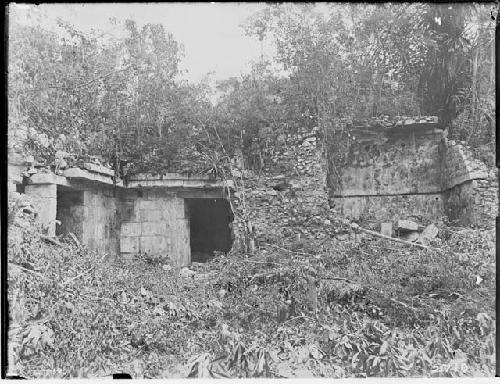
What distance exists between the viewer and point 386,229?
527 cm

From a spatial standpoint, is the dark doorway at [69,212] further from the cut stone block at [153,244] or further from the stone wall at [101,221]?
the cut stone block at [153,244]

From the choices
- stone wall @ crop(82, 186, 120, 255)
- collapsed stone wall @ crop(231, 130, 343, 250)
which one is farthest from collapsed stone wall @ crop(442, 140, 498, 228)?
stone wall @ crop(82, 186, 120, 255)

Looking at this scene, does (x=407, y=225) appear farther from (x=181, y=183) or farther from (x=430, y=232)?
(x=181, y=183)

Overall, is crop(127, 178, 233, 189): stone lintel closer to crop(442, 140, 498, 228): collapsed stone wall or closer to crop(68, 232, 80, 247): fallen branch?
crop(68, 232, 80, 247): fallen branch

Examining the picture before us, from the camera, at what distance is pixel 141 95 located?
17.8 ft

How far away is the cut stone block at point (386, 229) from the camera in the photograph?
5250 millimetres

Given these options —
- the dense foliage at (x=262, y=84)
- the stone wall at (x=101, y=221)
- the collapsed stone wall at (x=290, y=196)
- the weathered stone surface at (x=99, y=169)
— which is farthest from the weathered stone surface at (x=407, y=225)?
the weathered stone surface at (x=99, y=169)

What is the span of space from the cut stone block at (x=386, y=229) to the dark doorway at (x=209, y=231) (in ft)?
5.13

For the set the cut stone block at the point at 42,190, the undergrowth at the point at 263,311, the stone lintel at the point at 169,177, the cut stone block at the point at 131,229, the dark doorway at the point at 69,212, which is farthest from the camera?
the stone lintel at the point at 169,177

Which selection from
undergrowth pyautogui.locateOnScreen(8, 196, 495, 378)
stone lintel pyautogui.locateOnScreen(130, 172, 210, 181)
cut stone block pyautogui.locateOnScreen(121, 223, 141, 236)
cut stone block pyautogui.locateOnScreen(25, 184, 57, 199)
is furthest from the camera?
stone lintel pyautogui.locateOnScreen(130, 172, 210, 181)

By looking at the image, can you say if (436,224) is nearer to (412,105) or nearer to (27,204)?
(412,105)

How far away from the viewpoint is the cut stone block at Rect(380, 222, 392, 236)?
525 centimetres

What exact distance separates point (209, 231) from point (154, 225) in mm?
606

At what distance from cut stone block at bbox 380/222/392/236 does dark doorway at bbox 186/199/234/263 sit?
156 cm
